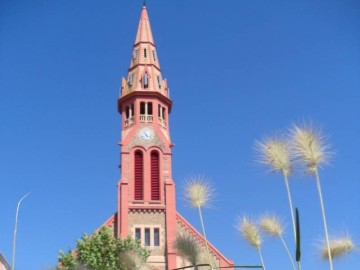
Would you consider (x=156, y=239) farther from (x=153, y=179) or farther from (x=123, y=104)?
(x=123, y=104)

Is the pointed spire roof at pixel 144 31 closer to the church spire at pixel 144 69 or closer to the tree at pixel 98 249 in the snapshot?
the church spire at pixel 144 69

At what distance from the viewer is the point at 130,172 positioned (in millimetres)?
54250

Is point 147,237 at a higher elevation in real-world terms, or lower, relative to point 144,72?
lower

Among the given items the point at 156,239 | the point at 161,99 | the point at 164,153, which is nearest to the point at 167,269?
the point at 156,239

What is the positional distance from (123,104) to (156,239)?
13.9m

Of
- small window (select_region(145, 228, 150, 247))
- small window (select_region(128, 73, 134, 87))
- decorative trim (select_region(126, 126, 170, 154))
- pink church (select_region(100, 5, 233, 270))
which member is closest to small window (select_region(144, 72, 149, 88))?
pink church (select_region(100, 5, 233, 270))

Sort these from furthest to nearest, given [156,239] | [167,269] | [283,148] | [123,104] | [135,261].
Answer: [123,104], [156,239], [167,269], [135,261], [283,148]

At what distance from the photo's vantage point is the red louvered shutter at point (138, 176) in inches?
2123

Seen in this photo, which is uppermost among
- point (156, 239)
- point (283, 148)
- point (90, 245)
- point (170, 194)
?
point (170, 194)

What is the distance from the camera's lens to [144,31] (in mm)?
65188

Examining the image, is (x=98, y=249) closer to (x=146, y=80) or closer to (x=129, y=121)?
(x=129, y=121)

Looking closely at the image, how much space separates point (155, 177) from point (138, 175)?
1486 mm

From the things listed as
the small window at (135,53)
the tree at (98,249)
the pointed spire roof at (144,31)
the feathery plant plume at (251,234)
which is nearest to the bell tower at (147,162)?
the small window at (135,53)

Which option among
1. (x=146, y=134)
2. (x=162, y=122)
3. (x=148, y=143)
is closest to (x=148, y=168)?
(x=148, y=143)
